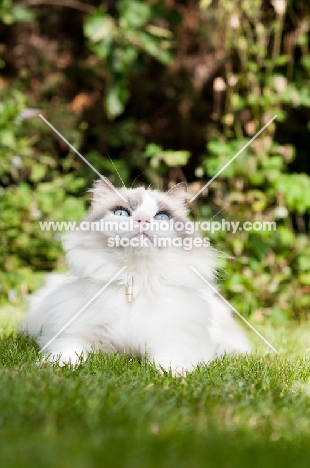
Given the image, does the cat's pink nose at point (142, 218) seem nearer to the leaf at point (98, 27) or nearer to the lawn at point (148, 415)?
the lawn at point (148, 415)

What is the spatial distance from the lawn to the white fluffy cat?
0.11 meters

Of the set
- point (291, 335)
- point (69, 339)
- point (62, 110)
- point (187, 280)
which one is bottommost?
point (291, 335)

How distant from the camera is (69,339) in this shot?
7.93ft

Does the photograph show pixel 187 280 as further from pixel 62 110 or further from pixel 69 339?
pixel 62 110

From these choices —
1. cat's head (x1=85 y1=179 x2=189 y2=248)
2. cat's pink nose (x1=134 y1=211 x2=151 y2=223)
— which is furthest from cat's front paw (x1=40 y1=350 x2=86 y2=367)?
cat's pink nose (x1=134 y1=211 x2=151 y2=223)

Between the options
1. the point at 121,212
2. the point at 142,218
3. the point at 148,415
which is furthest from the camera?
the point at 121,212

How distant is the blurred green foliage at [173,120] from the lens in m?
4.45

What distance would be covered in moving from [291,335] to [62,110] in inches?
132

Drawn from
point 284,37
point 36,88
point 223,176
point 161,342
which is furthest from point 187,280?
point 36,88

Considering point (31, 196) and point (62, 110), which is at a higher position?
point (62, 110)

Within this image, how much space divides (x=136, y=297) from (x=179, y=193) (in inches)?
23.4

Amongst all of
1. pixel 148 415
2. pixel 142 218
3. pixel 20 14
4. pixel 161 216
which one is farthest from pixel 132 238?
pixel 20 14

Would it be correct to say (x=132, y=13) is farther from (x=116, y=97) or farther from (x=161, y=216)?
(x=161, y=216)

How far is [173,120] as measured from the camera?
6520 mm
